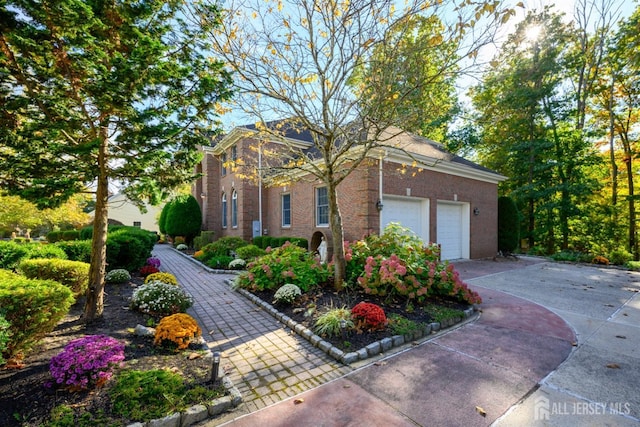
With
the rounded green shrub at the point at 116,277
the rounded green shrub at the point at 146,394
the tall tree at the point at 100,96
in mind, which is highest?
the tall tree at the point at 100,96

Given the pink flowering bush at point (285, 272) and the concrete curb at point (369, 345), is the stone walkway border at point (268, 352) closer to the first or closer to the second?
the concrete curb at point (369, 345)

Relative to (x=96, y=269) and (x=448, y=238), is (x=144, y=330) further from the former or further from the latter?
(x=448, y=238)

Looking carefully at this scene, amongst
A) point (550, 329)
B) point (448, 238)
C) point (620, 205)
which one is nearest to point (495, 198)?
point (448, 238)

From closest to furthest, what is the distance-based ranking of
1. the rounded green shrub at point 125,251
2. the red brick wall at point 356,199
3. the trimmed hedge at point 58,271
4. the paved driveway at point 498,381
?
the paved driveway at point 498,381 → the trimmed hedge at point 58,271 → the rounded green shrub at point 125,251 → the red brick wall at point 356,199

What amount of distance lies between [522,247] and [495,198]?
6.37 m

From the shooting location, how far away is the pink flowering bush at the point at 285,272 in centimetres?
572

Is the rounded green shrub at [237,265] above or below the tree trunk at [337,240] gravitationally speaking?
below

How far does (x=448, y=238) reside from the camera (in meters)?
11.2

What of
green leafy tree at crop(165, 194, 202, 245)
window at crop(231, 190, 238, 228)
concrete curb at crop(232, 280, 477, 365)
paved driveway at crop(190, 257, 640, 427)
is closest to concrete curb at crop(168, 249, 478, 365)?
concrete curb at crop(232, 280, 477, 365)

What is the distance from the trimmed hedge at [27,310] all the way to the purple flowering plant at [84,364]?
51 cm

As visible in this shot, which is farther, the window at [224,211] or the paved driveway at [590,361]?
the window at [224,211]

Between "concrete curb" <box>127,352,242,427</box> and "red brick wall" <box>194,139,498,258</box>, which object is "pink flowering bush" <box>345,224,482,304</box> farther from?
"concrete curb" <box>127,352,242,427</box>

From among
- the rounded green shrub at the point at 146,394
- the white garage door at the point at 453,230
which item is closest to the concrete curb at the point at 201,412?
the rounded green shrub at the point at 146,394

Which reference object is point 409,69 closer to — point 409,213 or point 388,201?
point 388,201
